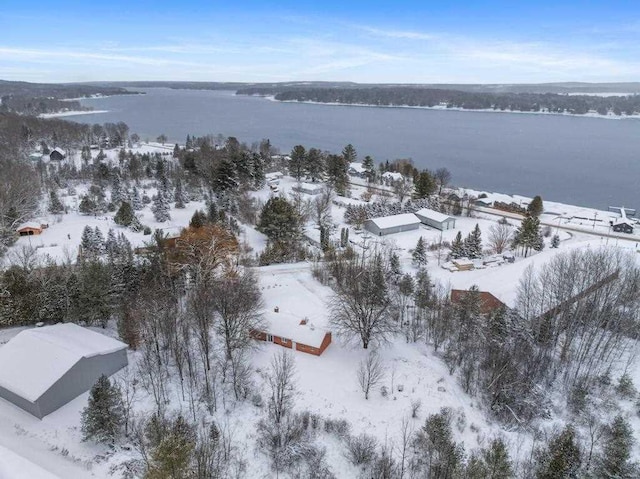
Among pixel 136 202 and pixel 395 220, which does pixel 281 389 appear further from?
pixel 136 202

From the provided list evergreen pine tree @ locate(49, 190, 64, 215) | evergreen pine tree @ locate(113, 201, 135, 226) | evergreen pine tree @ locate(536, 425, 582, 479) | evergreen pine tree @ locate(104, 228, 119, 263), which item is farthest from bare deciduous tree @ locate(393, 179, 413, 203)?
evergreen pine tree @ locate(536, 425, 582, 479)

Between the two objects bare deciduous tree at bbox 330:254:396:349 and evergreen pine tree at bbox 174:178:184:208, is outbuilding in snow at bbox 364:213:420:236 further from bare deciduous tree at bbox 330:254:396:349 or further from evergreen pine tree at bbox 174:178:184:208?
bare deciduous tree at bbox 330:254:396:349

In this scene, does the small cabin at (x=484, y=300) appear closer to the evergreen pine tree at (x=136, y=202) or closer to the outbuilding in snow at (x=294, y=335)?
the outbuilding in snow at (x=294, y=335)

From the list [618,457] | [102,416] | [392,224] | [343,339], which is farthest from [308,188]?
[618,457]

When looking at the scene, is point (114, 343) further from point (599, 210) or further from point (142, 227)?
point (599, 210)

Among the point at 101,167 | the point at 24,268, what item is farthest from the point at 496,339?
the point at 101,167

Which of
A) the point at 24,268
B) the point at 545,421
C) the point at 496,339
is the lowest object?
the point at 545,421

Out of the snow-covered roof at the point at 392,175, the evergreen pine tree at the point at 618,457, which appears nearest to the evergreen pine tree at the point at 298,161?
the snow-covered roof at the point at 392,175
